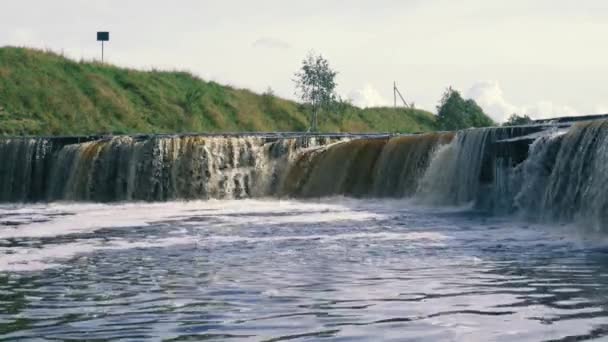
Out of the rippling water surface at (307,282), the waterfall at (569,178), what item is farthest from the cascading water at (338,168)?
the rippling water surface at (307,282)

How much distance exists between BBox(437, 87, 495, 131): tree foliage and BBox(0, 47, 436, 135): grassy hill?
38.4 feet

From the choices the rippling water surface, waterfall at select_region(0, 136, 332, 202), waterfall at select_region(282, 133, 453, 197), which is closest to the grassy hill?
waterfall at select_region(0, 136, 332, 202)

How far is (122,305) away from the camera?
9.73m

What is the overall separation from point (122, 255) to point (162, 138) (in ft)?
81.0

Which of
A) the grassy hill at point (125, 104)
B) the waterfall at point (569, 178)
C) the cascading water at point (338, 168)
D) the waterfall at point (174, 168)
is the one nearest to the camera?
the waterfall at point (569, 178)

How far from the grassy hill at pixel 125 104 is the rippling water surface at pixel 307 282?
149ft

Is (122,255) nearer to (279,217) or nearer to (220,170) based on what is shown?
(279,217)

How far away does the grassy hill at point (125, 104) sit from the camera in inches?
2586

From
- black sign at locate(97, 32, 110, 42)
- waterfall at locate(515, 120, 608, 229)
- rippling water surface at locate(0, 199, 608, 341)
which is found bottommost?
rippling water surface at locate(0, 199, 608, 341)

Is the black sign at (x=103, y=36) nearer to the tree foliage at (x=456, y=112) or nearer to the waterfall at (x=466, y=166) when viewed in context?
the tree foliage at (x=456, y=112)

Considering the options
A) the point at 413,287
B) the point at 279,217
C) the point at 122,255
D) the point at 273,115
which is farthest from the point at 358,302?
the point at 273,115

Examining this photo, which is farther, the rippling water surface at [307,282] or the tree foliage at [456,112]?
the tree foliage at [456,112]

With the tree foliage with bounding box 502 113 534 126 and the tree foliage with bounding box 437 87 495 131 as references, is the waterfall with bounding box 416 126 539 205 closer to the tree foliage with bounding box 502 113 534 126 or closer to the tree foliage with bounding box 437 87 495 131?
the tree foliage with bounding box 502 113 534 126

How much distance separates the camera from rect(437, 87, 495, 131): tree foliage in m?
65.9
